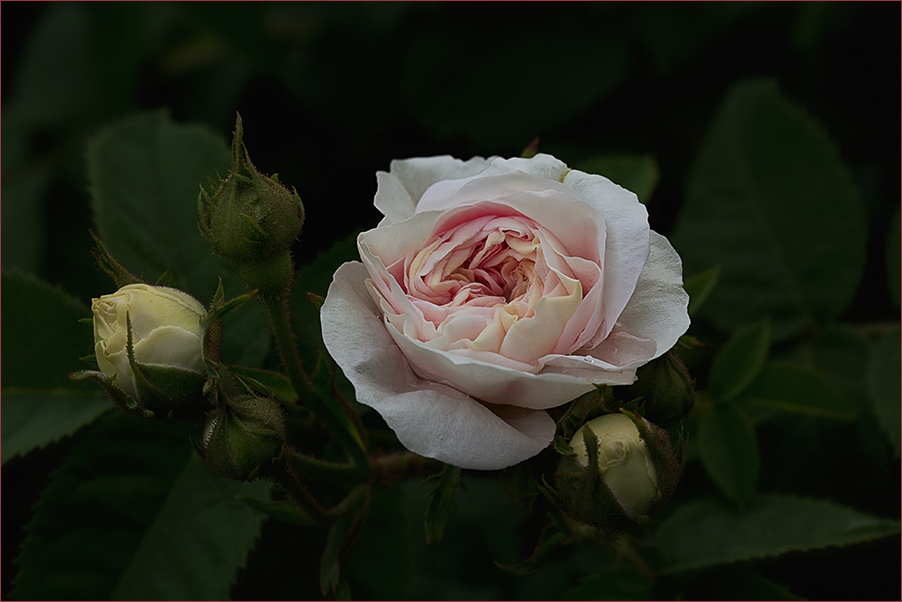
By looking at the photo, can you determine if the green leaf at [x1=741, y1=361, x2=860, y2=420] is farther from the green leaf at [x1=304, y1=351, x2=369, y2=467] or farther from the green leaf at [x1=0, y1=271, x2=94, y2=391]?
the green leaf at [x1=0, y1=271, x2=94, y2=391]

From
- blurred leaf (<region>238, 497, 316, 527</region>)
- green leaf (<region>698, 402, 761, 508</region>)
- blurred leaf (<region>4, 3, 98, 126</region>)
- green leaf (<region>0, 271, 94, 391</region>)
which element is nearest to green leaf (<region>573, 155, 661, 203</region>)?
green leaf (<region>698, 402, 761, 508</region>)

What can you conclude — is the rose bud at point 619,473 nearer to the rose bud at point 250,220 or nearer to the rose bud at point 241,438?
the rose bud at point 241,438

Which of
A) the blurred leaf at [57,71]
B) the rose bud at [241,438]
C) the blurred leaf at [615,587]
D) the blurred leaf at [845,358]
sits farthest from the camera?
the blurred leaf at [57,71]

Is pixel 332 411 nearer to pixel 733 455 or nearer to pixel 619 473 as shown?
pixel 619 473

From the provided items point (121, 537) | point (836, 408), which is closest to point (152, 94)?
point (121, 537)

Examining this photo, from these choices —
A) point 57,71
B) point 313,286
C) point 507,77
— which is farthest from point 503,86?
point 57,71

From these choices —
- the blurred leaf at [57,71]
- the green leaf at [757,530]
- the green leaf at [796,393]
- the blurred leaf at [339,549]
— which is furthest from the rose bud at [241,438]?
the blurred leaf at [57,71]

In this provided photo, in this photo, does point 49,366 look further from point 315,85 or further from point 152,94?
point 152,94
